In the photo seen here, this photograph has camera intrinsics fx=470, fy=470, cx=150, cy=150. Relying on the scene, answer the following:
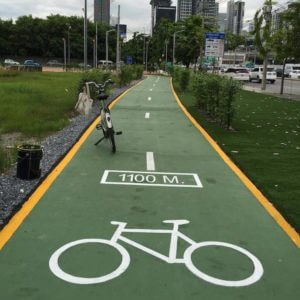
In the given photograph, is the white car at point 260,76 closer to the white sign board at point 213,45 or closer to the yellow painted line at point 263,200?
the white sign board at point 213,45

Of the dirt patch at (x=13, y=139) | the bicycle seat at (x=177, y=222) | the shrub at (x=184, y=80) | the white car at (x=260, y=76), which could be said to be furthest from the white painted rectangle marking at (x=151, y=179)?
the white car at (x=260, y=76)

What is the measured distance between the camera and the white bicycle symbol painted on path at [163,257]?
4078 millimetres

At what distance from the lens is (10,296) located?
375 cm

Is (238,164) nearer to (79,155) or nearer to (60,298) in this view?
(79,155)

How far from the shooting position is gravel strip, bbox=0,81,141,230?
585cm

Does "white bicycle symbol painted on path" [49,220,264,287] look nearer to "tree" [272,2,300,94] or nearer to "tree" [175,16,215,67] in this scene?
"tree" [272,2,300,94]

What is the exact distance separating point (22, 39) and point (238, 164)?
11618 cm

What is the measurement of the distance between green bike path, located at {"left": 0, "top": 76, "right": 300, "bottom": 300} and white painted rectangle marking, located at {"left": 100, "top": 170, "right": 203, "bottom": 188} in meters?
0.02

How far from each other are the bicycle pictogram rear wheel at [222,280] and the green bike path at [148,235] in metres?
0.03

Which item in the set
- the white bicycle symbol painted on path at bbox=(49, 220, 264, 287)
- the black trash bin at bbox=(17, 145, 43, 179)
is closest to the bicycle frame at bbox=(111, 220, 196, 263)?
the white bicycle symbol painted on path at bbox=(49, 220, 264, 287)

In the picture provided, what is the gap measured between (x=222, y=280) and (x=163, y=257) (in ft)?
2.18

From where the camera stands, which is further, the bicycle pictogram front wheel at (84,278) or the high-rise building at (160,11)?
the high-rise building at (160,11)

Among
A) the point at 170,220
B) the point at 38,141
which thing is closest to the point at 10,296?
the point at 170,220

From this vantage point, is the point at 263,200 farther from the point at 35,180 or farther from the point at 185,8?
the point at 185,8
